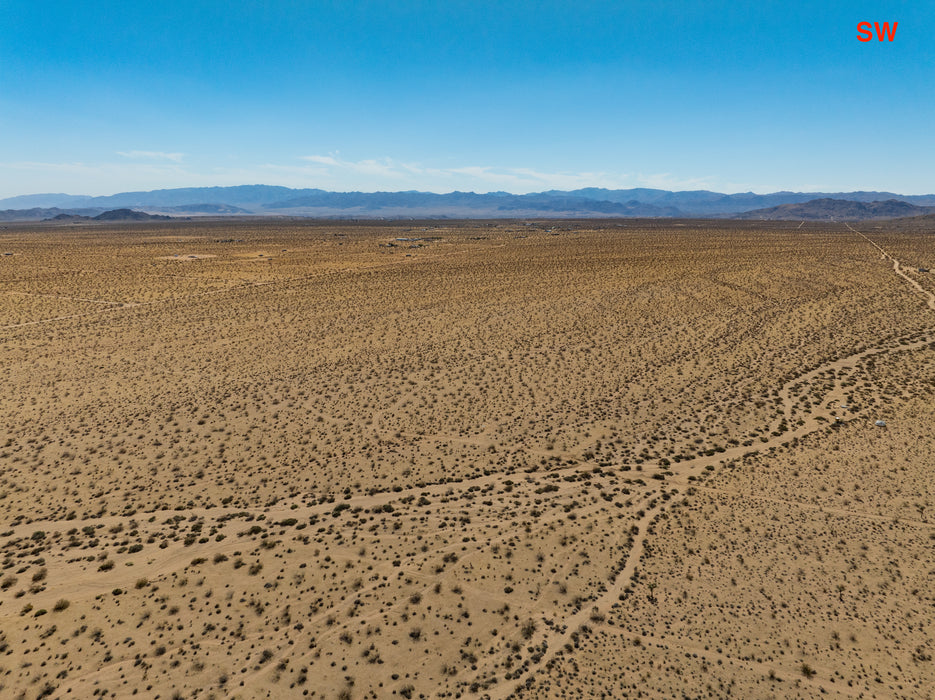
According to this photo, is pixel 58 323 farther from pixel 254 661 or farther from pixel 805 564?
pixel 805 564

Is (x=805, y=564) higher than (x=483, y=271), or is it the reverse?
(x=483, y=271)

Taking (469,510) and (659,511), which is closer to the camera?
(659,511)

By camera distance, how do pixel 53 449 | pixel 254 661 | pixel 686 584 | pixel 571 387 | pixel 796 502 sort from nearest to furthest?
pixel 254 661
pixel 686 584
pixel 796 502
pixel 53 449
pixel 571 387

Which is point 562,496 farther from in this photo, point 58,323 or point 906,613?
point 58,323

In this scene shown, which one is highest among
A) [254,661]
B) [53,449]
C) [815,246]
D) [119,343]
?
[815,246]

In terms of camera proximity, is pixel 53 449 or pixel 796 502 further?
pixel 53 449

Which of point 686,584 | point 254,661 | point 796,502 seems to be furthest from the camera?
point 796,502

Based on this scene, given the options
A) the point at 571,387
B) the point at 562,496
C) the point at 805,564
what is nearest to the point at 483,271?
the point at 571,387
